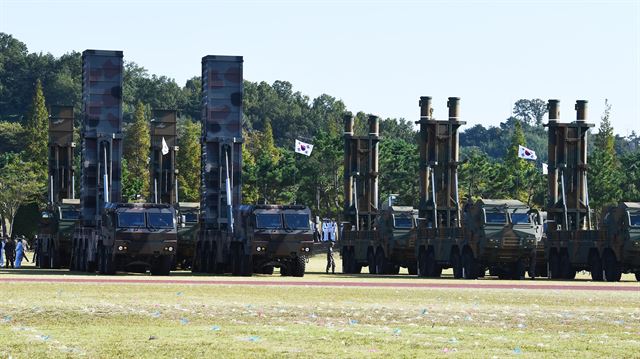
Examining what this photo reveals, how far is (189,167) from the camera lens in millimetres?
140500

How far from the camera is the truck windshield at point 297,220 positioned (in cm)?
5900

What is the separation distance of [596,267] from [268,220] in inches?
477

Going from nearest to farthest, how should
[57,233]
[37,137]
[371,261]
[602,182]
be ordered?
[57,233] → [371,261] → [602,182] → [37,137]

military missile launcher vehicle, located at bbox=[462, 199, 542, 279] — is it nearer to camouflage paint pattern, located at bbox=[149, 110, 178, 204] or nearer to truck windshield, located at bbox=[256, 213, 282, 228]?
truck windshield, located at bbox=[256, 213, 282, 228]

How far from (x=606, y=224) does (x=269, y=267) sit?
12.9 meters

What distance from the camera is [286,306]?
33.6 m

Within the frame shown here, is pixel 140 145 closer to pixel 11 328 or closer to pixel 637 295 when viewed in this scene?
pixel 637 295

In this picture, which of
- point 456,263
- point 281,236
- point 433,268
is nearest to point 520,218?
point 456,263

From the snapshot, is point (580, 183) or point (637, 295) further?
point (580, 183)

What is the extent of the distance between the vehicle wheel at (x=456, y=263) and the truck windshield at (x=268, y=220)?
285 inches

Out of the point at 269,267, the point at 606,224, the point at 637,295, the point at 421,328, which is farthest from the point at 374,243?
the point at 421,328

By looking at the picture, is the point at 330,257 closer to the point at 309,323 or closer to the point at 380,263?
the point at 380,263

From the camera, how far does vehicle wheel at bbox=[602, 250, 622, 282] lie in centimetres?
5884

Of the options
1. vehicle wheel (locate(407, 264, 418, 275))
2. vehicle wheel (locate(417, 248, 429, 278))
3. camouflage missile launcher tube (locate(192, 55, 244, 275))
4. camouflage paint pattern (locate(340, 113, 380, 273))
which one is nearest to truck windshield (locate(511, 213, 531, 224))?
vehicle wheel (locate(417, 248, 429, 278))
